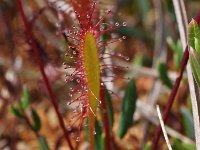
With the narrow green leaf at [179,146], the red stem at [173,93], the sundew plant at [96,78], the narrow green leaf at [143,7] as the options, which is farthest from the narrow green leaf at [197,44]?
the narrow green leaf at [143,7]

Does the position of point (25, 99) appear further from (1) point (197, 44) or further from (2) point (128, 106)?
(1) point (197, 44)

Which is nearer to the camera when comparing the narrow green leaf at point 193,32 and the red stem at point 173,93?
the narrow green leaf at point 193,32

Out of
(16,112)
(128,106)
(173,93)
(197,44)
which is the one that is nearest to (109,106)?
(128,106)

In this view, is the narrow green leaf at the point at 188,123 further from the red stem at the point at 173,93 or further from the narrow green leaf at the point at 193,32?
the narrow green leaf at the point at 193,32

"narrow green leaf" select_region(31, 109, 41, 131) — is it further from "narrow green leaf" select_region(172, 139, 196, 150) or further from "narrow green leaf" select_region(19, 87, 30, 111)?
"narrow green leaf" select_region(172, 139, 196, 150)

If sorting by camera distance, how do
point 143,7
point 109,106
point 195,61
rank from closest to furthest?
point 195,61 < point 109,106 < point 143,7

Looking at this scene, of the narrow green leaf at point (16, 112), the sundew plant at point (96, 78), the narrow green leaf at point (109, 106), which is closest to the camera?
the sundew plant at point (96, 78)

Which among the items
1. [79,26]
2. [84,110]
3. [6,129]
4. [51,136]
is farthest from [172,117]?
[79,26]

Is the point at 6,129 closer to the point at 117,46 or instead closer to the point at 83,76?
the point at 117,46

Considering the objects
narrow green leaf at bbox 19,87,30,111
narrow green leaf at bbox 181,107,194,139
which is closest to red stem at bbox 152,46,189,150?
narrow green leaf at bbox 181,107,194,139

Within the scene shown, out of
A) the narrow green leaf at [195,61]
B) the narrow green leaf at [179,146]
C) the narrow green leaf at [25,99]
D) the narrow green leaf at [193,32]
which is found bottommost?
the narrow green leaf at [179,146]

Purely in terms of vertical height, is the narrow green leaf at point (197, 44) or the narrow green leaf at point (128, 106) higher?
the narrow green leaf at point (197, 44)
